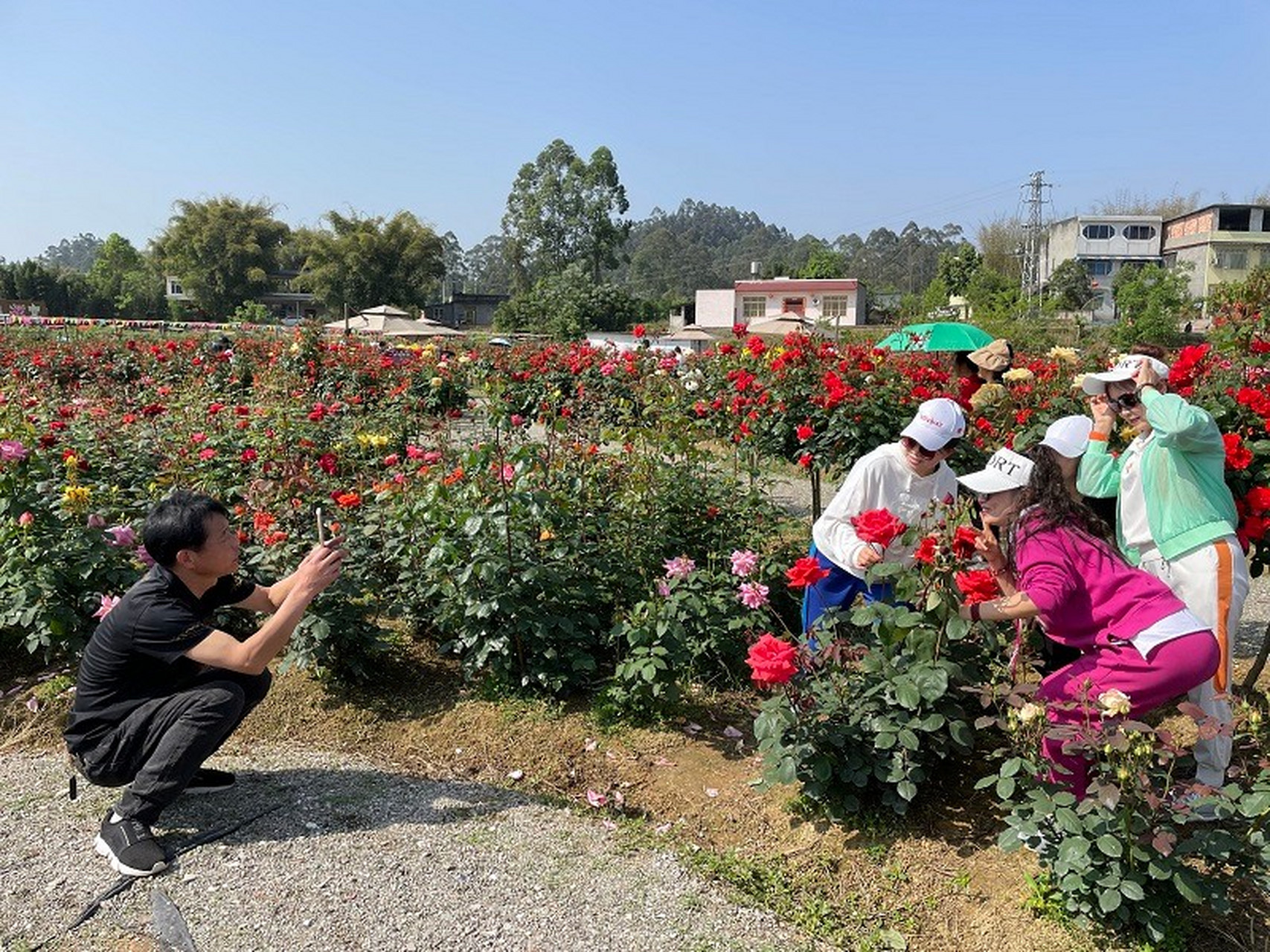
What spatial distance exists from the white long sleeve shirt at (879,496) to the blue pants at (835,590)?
6cm

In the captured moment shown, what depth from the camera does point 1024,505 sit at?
100.0 inches

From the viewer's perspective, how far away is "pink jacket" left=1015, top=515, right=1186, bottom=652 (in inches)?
92.0

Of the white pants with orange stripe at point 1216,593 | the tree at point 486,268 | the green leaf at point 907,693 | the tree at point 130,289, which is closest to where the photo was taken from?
the green leaf at point 907,693

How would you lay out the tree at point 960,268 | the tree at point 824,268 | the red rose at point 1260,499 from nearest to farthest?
the red rose at point 1260,499
the tree at point 960,268
the tree at point 824,268

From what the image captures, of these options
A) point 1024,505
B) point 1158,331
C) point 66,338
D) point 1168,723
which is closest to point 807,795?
point 1024,505

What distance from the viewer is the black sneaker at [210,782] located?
2.89m

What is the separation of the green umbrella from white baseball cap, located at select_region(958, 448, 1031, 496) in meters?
2.88

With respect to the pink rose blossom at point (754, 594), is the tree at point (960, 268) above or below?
above

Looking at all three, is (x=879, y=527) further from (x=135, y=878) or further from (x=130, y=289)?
(x=130, y=289)

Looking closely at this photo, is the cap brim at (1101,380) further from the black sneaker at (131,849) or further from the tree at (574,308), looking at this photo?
Result: the tree at (574,308)

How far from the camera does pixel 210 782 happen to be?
2914 mm

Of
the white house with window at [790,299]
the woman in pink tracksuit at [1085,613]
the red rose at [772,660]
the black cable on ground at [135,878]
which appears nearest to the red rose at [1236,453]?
the woman in pink tracksuit at [1085,613]

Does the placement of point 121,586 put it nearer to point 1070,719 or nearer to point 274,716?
point 274,716

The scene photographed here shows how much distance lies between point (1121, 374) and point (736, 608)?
1523 mm
